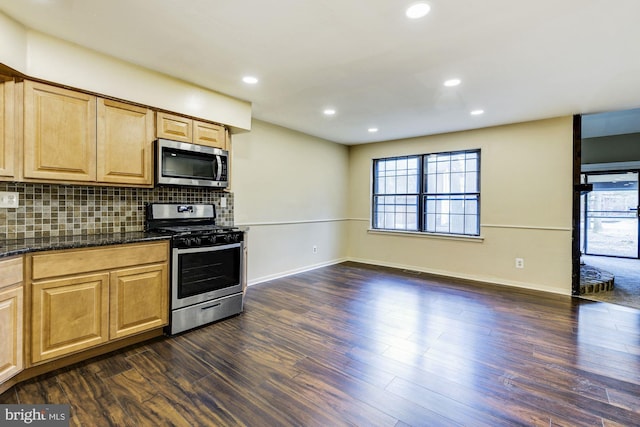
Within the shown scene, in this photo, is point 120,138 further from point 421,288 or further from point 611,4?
point 421,288

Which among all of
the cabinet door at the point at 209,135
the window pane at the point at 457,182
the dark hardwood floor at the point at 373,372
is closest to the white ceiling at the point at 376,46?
the cabinet door at the point at 209,135

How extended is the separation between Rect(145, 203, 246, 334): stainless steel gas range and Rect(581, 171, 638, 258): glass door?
7.21 meters

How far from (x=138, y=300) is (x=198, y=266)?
0.55 meters

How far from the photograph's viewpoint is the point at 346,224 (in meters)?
6.35

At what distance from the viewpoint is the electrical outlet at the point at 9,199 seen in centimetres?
222

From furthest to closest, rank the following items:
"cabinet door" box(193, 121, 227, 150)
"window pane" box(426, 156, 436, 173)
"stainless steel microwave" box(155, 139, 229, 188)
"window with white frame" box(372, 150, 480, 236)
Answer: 1. "window pane" box(426, 156, 436, 173)
2. "window with white frame" box(372, 150, 480, 236)
3. "cabinet door" box(193, 121, 227, 150)
4. "stainless steel microwave" box(155, 139, 229, 188)

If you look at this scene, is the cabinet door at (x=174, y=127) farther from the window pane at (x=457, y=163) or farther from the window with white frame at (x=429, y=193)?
the window pane at (x=457, y=163)

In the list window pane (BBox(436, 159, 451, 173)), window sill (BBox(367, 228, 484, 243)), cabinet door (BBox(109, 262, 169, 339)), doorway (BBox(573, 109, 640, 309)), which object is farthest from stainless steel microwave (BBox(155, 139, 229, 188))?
doorway (BBox(573, 109, 640, 309))

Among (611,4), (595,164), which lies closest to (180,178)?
(611,4)

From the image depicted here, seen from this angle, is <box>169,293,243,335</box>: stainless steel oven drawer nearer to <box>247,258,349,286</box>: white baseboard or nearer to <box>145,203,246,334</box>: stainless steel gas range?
<box>145,203,246,334</box>: stainless steel gas range

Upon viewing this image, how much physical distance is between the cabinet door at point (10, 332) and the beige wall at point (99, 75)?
150 cm

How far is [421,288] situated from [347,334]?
75.2 inches

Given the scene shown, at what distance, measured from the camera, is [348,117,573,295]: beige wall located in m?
4.10

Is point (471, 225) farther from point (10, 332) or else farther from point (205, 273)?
point (10, 332)
